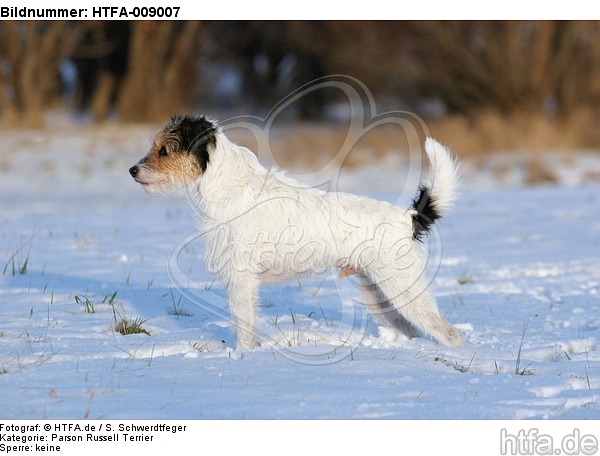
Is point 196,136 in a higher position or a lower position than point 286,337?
higher

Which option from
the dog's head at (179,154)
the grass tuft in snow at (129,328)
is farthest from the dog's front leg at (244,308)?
the dog's head at (179,154)

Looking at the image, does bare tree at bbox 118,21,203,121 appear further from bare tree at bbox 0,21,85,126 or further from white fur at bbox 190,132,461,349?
white fur at bbox 190,132,461,349

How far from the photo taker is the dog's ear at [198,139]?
5.05m

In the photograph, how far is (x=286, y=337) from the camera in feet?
16.8

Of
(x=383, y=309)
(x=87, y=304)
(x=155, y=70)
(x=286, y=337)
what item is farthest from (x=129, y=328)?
(x=155, y=70)

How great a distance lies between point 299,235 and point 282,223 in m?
0.13

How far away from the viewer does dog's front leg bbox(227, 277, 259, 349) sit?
4918 millimetres

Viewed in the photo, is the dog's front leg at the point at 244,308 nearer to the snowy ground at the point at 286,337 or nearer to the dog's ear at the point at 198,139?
the snowy ground at the point at 286,337

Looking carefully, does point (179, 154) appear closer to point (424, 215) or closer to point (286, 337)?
point (286, 337)

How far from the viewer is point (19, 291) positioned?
231 inches

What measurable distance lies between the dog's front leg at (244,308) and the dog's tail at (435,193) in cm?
108

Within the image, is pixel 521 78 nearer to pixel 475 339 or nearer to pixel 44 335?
pixel 475 339
